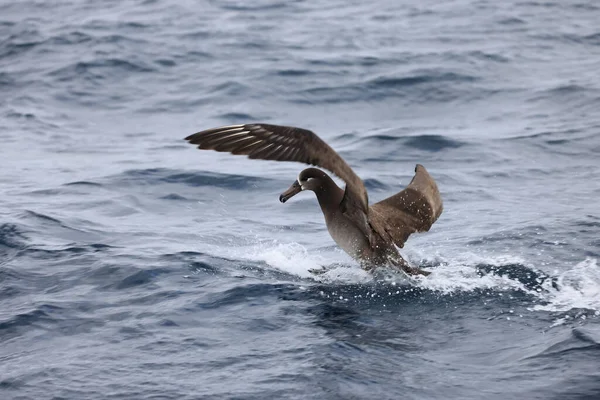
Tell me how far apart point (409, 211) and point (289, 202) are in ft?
9.01

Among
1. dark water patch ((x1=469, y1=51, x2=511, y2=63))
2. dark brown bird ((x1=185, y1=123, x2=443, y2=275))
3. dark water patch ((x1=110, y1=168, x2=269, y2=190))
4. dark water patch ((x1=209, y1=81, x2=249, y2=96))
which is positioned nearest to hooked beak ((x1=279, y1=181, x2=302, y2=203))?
dark brown bird ((x1=185, y1=123, x2=443, y2=275))

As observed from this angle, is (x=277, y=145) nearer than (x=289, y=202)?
Yes

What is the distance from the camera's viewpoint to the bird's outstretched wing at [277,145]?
316 inches

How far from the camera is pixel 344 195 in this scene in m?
8.97

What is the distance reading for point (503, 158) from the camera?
13570 mm

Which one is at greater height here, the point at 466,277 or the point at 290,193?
the point at 290,193

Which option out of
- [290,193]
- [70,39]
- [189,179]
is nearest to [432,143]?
[189,179]

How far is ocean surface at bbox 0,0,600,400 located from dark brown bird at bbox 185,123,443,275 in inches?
12.2

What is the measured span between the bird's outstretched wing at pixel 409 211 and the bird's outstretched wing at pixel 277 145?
115 cm

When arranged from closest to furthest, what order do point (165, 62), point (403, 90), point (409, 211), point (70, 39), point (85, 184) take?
point (409, 211) → point (85, 184) → point (403, 90) → point (165, 62) → point (70, 39)

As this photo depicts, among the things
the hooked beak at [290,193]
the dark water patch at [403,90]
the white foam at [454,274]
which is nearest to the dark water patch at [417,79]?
the dark water patch at [403,90]

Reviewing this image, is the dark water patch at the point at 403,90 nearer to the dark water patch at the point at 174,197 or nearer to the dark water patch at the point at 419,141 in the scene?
the dark water patch at the point at 419,141

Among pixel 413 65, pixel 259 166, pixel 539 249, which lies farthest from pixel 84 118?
pixel 539 249

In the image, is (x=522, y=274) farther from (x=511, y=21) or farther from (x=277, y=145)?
(x=511, y=21)
